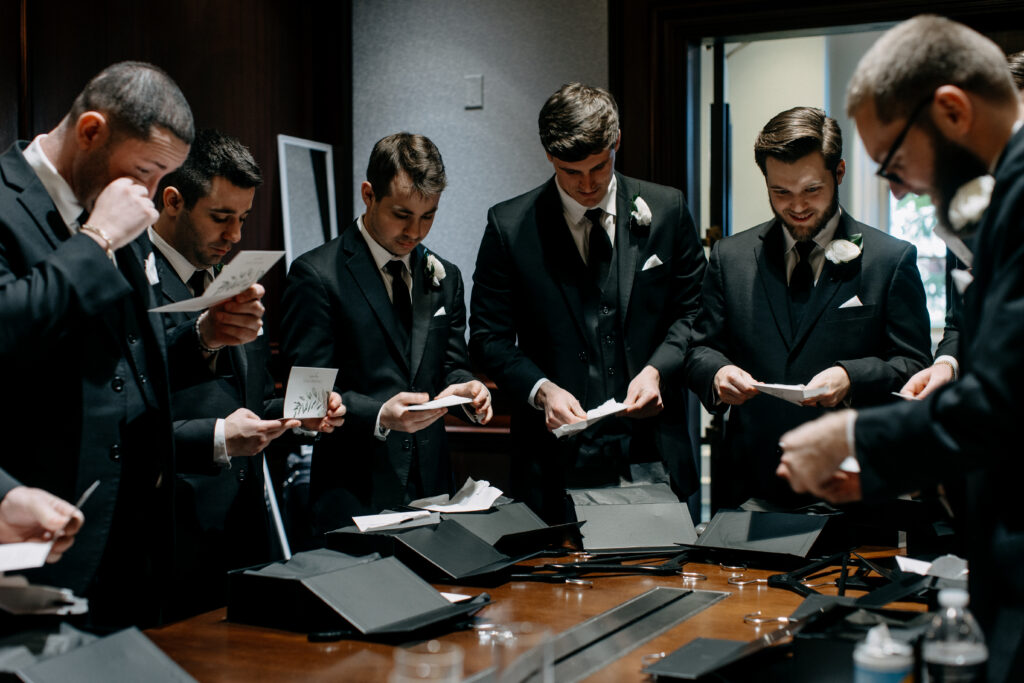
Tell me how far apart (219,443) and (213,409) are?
10.1 inches

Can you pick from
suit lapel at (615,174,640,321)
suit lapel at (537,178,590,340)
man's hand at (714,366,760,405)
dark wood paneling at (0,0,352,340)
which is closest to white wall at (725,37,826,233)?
dark wood paneling at (0,0,352,340)

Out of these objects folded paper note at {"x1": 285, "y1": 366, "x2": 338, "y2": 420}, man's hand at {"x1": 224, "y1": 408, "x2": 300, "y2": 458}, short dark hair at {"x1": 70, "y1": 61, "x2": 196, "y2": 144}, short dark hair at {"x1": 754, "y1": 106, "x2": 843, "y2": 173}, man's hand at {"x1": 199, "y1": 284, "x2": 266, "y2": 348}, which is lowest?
man's hand at {"x1": 224, "y1": 408, "x2": 300, "y2": 458}

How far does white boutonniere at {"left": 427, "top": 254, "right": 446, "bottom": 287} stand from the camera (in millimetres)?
3258

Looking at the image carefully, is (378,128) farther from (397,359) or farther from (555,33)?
(397,359)

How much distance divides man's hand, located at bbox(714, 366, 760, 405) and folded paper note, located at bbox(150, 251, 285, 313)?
1259mm

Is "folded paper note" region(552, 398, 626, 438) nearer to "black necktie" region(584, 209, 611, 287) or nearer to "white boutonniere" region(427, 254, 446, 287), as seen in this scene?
"black necktie" region(584, 209, 611, 287)

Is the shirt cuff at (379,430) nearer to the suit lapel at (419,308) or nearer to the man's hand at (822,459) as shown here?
the suit lapel at (419,308)

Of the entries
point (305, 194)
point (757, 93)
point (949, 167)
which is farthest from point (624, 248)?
point (757, 93)

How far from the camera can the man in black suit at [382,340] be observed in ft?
9.90

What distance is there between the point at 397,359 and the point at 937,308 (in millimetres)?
5729

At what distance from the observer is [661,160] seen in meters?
4.39

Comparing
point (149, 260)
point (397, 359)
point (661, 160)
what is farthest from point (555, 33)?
point (149, 260)

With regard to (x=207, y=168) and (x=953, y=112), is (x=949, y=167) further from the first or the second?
(x=207, y=168)

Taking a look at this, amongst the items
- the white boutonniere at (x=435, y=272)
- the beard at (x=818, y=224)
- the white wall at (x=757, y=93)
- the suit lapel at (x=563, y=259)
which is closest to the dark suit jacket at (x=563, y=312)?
the suit lapel at (x=563, y=259)
